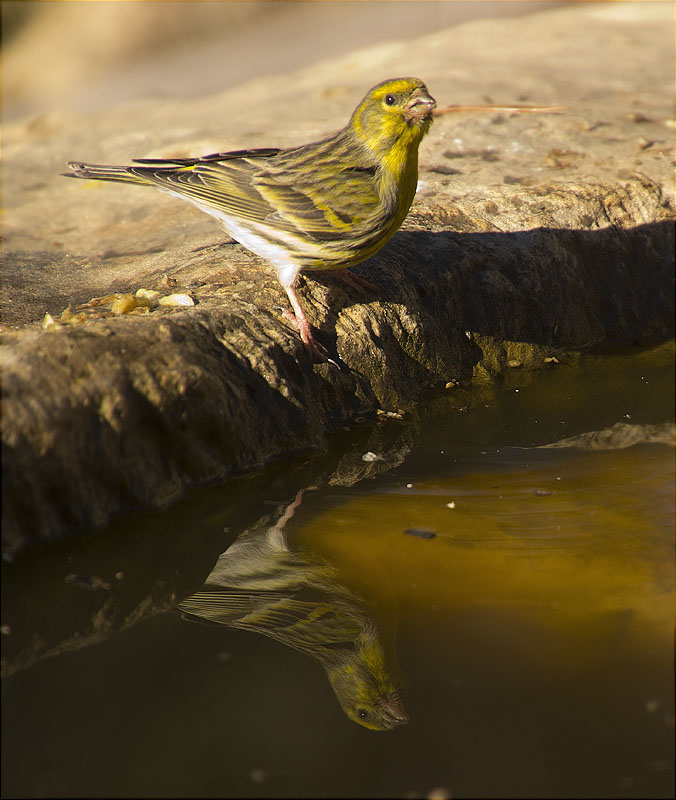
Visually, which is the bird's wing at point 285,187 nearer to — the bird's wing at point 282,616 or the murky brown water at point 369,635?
the murky brown water at point 369,635

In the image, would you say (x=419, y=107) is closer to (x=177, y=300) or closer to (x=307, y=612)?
(x=177, y=300)

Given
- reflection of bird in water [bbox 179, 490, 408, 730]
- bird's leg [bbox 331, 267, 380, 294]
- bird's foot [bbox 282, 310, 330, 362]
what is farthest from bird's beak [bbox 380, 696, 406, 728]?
bird's leg [bbox 331, 267, 380, 294]

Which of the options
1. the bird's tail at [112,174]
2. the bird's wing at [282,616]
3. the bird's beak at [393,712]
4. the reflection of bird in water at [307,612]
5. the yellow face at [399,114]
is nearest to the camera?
the bird's beak at [393,712]

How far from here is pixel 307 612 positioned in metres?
2.96

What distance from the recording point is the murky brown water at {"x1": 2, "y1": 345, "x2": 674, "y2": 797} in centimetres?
234

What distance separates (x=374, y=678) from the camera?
8.75 feet

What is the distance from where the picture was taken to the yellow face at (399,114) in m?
4.00

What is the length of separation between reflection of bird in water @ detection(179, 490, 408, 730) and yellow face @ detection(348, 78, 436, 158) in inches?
78.4

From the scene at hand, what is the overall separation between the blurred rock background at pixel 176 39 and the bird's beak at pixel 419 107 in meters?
7.93

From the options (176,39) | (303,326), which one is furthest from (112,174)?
(176,39)

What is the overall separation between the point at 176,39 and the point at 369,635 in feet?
47.5

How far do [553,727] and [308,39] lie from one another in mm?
14044

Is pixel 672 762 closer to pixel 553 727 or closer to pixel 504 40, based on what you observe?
pixel 553 727

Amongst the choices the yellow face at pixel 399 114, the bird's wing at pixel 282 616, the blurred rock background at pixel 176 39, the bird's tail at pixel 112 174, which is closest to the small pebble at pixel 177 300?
the bird's tail at pixel 112 174
